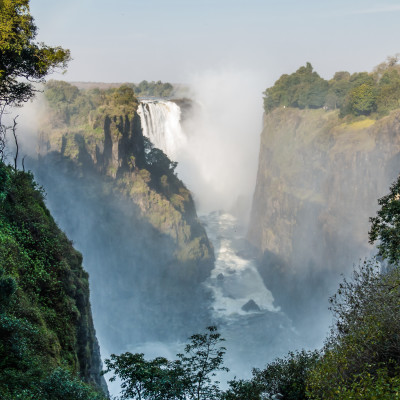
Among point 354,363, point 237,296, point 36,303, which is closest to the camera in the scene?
point 354,363

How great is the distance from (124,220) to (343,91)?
47.9m

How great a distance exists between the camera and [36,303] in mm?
17500

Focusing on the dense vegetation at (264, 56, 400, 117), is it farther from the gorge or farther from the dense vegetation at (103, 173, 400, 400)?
the dense vegetation at (103, 173, 400, 400)

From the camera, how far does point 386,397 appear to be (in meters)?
10.6

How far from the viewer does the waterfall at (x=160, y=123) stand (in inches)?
3182

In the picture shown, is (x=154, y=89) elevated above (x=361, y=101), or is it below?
above

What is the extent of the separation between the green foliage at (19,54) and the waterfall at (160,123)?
180 feet

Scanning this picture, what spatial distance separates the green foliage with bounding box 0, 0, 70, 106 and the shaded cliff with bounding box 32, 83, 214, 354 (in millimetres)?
41842

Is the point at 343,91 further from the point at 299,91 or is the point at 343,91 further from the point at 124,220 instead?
the point at 124,220

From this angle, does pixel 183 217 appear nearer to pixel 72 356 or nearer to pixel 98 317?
pixel 98 317

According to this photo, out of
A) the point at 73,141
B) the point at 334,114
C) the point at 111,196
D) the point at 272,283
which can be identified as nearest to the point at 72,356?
the point at 111,196

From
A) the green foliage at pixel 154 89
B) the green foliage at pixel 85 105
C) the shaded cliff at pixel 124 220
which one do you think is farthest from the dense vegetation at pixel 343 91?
the green foliage at pixel 154 89

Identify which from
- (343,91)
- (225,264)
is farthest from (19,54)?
(343,91)

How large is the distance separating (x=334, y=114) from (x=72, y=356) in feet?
229
